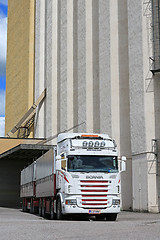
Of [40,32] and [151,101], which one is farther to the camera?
[40,32]

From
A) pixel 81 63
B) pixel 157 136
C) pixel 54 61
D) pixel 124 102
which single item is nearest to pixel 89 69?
pixel 81 63

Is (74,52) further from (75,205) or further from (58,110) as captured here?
(75,205)

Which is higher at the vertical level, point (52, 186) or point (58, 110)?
point (58, 110)

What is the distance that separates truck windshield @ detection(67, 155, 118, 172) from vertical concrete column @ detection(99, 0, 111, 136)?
12014 mm


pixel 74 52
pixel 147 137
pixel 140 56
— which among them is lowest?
pixel 147 137

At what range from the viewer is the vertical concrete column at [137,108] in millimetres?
Result: 25891

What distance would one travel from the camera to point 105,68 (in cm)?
3178

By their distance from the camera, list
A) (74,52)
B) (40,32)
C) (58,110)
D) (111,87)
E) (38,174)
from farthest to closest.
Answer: (40,32) < (58,110) < (74,52) < (111,87) < (38,174)

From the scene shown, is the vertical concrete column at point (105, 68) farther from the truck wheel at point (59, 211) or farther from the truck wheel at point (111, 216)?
the truck wheel at point (59, 211)

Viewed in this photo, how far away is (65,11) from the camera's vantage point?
40688 millimetres

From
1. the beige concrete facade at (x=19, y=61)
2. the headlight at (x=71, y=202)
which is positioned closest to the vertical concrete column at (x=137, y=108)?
the headlight at (x=71, y=202)

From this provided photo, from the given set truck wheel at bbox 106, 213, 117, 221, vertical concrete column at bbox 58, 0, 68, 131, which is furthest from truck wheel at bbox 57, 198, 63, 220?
vertical concrete column at bbox 58, 0, 68, 131

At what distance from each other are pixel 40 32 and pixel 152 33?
75.7ft

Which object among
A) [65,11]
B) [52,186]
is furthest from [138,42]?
[65,11]
